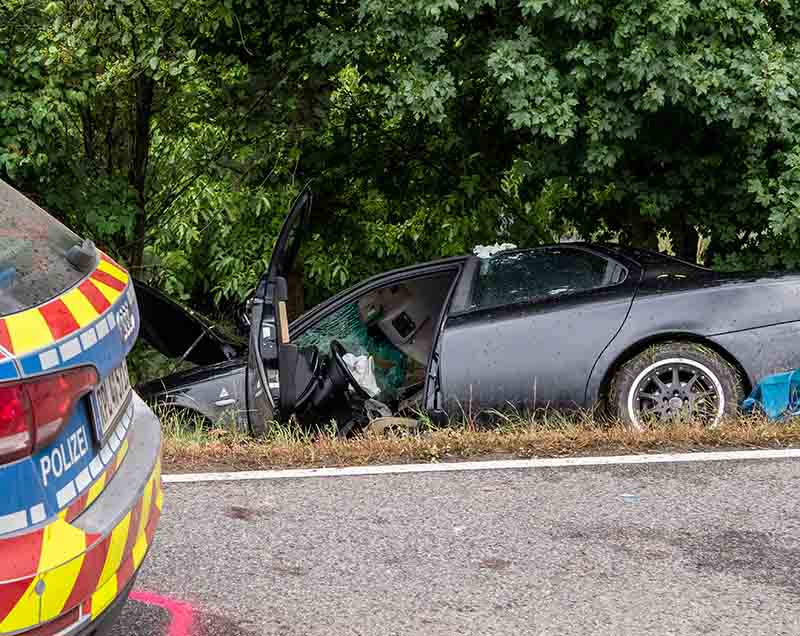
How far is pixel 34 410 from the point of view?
8.64ft

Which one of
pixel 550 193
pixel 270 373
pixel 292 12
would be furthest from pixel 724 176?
pixel 270 373

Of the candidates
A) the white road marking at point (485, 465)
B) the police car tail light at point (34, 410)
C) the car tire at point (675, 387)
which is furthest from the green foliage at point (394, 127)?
the police car tail light at point (34, 410)

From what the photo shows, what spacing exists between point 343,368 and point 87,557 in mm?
4135

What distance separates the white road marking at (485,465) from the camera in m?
5.54

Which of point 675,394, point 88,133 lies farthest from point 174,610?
point 88,133

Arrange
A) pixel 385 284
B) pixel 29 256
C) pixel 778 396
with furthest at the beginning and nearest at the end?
pixel 385 284, pixel 778 396, pixel 29 256

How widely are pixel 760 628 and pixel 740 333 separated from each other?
2.84 metres

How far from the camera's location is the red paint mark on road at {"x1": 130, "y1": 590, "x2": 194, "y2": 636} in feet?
12.6

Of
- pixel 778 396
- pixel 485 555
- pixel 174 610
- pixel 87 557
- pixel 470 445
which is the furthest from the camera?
pixel 778 396

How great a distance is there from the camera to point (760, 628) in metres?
3.79

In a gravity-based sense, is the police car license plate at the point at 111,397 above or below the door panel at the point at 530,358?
above

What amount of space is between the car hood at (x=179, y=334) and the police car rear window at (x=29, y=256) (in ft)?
13.6

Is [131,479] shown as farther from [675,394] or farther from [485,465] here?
[675,394]

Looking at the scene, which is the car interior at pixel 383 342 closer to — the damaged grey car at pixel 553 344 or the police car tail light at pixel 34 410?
the damaged grey car at pixel 553 344
